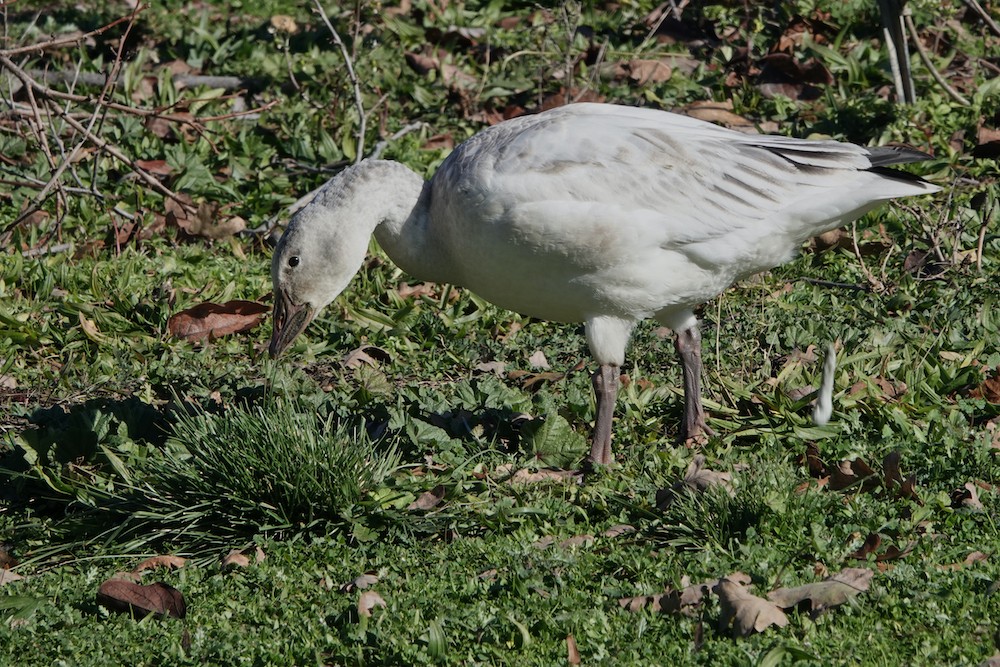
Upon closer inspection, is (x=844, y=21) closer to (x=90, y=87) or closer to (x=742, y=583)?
(x=90, y=87)

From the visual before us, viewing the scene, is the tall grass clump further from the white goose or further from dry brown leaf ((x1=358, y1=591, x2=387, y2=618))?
the white goose

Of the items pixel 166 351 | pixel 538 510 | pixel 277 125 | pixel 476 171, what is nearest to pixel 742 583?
pixel 538 510

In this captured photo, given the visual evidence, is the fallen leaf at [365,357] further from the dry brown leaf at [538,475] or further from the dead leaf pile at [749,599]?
the dead leaf pile at [749,599]

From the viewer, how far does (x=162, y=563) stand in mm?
4883

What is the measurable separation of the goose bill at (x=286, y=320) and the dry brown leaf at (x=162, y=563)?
3.92 feet

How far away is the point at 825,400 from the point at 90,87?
20.2 ft

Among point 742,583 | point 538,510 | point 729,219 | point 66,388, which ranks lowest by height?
point 66,388

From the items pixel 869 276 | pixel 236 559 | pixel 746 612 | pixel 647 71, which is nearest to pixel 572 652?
pixel 746 612

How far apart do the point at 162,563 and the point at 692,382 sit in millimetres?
2486

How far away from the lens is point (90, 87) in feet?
30.2

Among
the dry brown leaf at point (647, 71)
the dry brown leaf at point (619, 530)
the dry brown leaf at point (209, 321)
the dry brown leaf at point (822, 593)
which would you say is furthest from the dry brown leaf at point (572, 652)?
the dry brown leaf at point (647, 71)

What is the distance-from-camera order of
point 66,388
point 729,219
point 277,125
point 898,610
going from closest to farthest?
point 898,610, point 729,219, point 66,388, point 277,125

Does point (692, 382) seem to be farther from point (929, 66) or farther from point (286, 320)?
point (929, 66)

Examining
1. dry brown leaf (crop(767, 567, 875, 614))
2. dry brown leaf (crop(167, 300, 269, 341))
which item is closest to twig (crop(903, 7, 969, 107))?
dry brown leaf (crop(167, 300, 269, 341))
